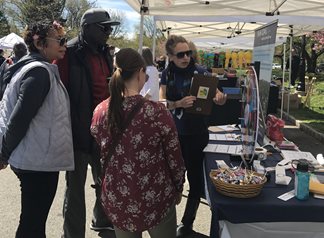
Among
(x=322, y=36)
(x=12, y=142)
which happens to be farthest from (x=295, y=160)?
(x=322, y=36)

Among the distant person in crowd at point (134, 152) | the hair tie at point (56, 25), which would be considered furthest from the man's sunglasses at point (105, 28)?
the distant person in crowd at point (134, 152)

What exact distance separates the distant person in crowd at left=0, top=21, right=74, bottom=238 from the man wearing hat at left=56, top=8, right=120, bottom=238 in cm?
28

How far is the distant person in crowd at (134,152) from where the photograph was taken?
1784mm

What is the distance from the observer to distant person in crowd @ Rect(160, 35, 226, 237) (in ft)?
9.77

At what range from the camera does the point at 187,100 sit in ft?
9.14

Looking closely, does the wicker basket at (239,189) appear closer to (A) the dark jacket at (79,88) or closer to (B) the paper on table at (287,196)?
(B) the paper on table at (287,196)

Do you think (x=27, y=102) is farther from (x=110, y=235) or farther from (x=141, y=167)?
(x=110, y=235)

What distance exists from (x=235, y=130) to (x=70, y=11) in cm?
3905

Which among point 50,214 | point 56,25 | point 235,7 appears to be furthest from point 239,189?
point 235,7

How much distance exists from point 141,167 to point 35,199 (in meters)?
0.84

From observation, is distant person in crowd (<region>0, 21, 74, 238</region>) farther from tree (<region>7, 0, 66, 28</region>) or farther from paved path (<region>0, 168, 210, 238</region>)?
tree (<region>7, 0, 66, 28</region>)

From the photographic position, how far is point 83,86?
2.63 metres

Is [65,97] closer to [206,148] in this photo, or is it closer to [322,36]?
[206,148]

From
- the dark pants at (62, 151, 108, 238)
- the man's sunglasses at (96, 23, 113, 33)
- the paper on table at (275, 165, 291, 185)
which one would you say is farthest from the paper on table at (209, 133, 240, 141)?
the man's sunglasses at (96, 23, 113, 33)
